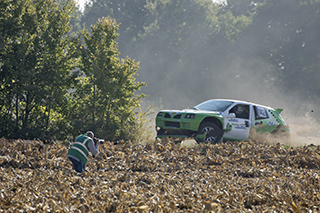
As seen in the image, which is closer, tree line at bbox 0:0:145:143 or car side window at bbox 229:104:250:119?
tree line at bbox 0:0:145:143

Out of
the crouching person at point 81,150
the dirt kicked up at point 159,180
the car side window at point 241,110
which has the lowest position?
the dirt kicked up at point 159,180

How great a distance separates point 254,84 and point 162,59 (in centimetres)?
1273

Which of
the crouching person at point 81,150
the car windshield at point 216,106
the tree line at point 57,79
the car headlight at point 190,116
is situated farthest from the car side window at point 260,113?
the crouching person at point 81,150

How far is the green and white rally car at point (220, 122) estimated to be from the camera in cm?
1156

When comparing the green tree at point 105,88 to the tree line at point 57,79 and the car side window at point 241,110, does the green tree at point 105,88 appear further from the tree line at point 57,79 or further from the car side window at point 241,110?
the car side window at point 241,110

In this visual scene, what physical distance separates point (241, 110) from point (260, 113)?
89 cm

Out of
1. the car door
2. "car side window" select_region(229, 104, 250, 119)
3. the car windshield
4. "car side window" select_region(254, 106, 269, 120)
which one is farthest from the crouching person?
"car side window" select_region(254, 106, 269, 120)

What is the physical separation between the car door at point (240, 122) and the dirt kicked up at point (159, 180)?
100 inches

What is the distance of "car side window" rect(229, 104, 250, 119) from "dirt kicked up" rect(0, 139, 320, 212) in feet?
10.2

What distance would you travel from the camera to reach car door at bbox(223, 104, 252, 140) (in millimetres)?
12414

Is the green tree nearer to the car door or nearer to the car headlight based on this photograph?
the car headlight

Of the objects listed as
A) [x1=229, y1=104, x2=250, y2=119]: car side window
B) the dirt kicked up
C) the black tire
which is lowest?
the dirt kicked up

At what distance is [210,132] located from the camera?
38.6ft

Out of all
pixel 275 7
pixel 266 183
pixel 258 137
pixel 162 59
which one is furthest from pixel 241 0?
pixel 266 183
